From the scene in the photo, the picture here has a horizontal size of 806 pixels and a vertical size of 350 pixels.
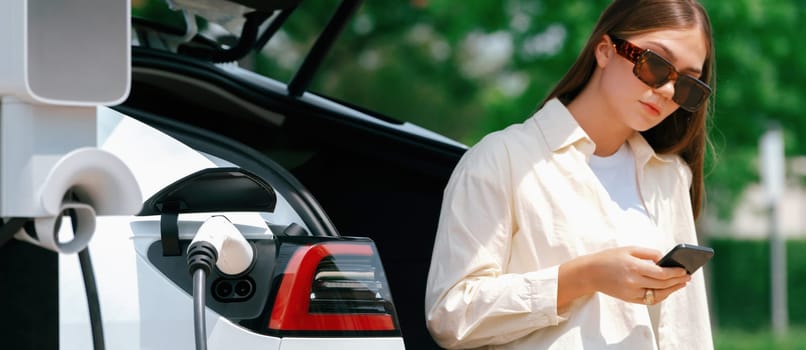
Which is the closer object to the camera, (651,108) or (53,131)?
(53,131)

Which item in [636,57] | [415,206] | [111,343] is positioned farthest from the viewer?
[415,206]

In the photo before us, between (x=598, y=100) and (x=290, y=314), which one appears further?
(x=598, y=100)

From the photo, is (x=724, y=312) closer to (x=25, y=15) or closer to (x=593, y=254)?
(x=593, y=254)

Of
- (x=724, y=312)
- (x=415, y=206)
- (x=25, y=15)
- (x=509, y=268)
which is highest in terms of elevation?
(x=25, y=15)

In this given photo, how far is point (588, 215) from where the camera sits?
288cm

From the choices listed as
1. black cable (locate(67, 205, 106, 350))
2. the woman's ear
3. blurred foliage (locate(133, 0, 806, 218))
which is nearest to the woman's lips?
the woman's ear

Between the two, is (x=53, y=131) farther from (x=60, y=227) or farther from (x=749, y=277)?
(x=749, y=277)

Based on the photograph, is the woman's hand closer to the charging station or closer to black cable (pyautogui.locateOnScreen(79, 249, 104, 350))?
black cable (pyautogui.locateOnScreen(79, 249, 104, 350))

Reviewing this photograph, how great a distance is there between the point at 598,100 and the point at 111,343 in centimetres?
130

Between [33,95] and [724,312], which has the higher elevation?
[33,95]

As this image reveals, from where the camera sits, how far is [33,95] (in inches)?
66.3

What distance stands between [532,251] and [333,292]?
0.58 m

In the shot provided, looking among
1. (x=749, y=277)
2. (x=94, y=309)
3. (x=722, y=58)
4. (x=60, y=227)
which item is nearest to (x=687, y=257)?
(x=94, y=309)

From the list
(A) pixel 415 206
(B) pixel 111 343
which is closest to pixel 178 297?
(B) pixel 111 343
